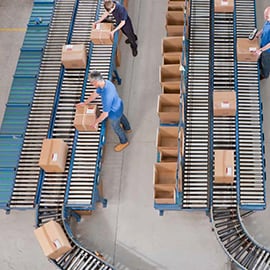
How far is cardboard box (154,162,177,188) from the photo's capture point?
20.1 feet

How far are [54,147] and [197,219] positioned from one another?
8.69 feet

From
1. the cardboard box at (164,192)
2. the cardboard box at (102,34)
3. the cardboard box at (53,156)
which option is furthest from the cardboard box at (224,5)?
the cardboard box at (53,156)

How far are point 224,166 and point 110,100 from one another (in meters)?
2.02

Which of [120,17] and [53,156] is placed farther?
[120,17]

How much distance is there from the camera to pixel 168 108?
6.97 m

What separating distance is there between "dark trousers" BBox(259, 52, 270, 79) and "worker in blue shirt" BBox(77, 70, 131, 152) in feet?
8.77

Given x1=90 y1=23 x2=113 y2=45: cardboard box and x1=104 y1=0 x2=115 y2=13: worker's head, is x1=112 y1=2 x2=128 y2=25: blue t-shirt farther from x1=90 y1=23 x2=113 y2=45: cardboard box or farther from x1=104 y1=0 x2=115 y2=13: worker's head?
x1=90 y1=23 x2=113 y2=45: cardboard box

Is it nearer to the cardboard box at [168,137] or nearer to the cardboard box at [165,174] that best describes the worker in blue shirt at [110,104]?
the cardboard box at [168,137]

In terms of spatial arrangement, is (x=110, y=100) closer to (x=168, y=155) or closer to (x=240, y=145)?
(x=168, y=155)

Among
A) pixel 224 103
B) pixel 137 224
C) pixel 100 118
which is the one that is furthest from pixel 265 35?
pixel 137 224

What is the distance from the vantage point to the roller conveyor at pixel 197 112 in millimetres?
6156

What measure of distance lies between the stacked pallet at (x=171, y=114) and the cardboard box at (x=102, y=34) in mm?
1067

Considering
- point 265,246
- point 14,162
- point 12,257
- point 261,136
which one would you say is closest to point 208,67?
point 261,136

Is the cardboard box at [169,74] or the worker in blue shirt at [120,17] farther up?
the worker in blue shirt at [120,17]
